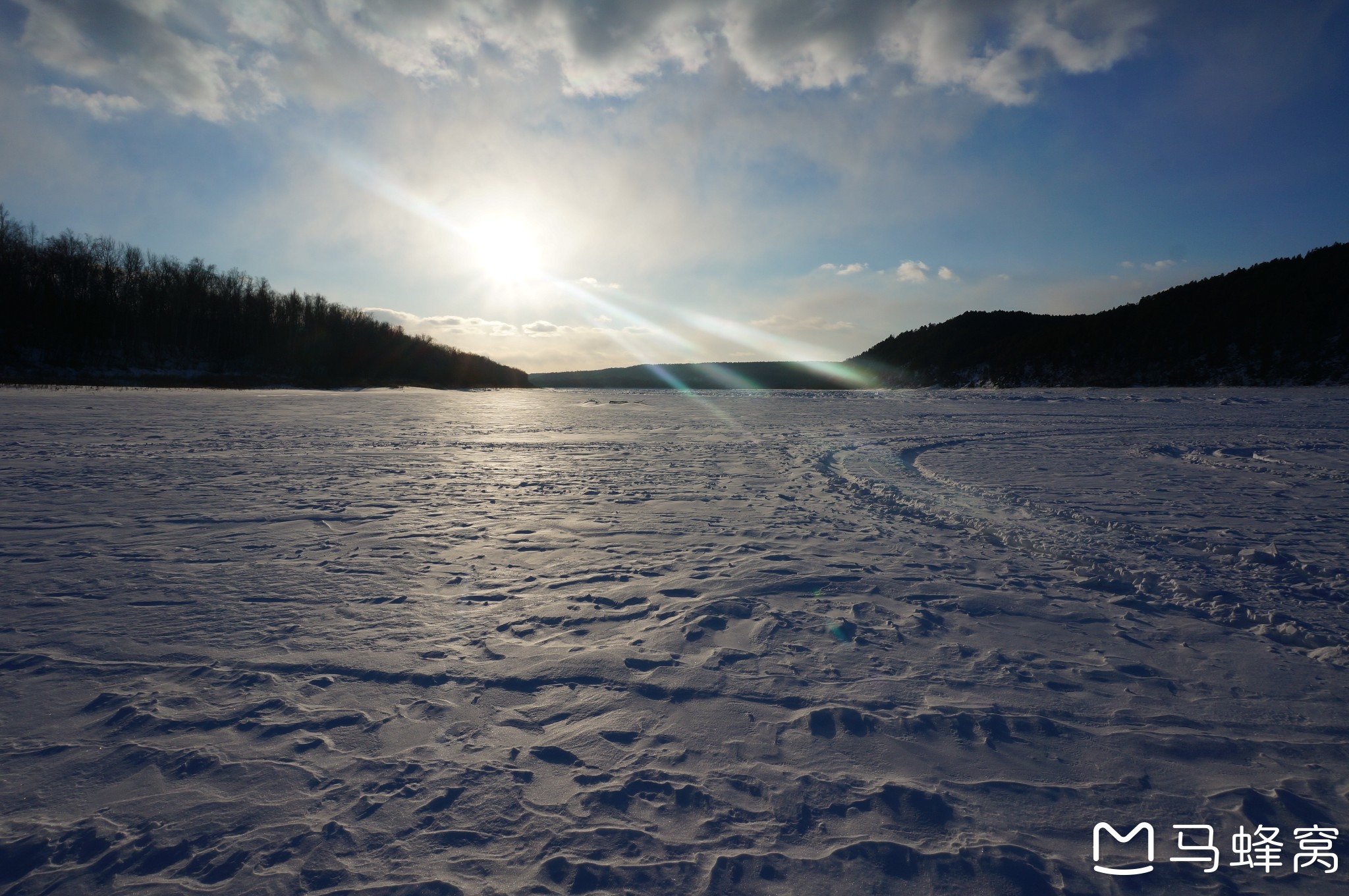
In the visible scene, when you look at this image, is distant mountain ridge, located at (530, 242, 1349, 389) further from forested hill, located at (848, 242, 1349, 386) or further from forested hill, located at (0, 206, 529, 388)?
forested hill, located at (0, 206, 529, 388)

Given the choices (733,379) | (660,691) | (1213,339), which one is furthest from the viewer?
(733,379)

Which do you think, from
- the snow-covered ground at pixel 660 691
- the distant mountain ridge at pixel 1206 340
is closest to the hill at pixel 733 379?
the distant mountain ridge at pixel 1206 340

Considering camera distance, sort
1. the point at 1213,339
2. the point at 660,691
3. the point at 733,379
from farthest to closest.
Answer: the point at 733,379 < the point at 1213,339 < the point at 660,691

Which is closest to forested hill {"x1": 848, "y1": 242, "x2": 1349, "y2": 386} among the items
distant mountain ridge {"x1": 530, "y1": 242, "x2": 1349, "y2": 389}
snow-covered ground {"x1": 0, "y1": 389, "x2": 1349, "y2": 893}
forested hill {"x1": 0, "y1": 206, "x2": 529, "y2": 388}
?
distant mountain ridge {"x1": 530, "y1": 242, "x2": 1349, "y2": 389}

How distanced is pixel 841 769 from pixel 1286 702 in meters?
2.42

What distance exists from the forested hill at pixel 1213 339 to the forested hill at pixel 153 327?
71802 millimetres

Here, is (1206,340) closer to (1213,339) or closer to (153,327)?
(1213,339)

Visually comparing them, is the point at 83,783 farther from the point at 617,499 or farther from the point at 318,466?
the point at 318,466

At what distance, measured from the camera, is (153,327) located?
50281mm

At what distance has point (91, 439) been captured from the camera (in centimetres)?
1192

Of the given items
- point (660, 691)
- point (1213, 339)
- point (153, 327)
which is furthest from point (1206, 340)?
point (153, 327)

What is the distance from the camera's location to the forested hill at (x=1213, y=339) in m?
43.9

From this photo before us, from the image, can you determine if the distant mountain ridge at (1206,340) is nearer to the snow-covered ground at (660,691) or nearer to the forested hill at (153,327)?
the snow-covered ground at (660,691)

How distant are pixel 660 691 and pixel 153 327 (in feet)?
217
